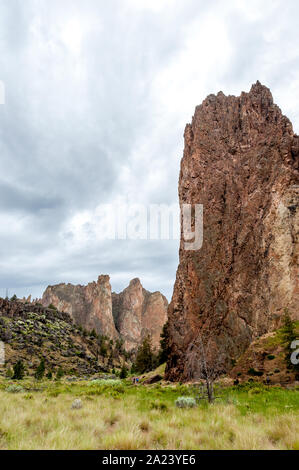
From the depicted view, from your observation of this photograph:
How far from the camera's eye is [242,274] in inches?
1521

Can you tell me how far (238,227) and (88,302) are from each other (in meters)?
158

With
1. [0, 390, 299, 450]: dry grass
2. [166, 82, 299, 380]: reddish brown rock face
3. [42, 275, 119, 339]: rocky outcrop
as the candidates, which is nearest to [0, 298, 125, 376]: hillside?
[166, 82, 299, 380]: reddish brown rock face

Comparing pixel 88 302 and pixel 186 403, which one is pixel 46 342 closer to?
pixel 186 403

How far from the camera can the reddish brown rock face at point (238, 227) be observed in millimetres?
35031

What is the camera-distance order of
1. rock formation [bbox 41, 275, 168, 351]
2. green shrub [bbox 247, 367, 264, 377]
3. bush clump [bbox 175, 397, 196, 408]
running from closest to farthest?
bush clump [bbox 175, 397, 196, 408] < green shrub [bbox 247, 367, 264, 377] < rock formation [bbox 41, 275, 168, 351]

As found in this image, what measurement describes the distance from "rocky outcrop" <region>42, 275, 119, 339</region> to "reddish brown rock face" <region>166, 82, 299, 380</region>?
142m

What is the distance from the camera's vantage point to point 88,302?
181m

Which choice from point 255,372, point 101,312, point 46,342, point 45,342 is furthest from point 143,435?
point 101,312

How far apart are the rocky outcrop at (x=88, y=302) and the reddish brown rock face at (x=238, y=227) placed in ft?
468

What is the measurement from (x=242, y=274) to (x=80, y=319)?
158m

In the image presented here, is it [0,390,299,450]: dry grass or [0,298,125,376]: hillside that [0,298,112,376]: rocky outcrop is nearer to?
[0,298,125,376]: hillside

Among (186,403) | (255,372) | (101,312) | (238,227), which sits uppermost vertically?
(238,227)

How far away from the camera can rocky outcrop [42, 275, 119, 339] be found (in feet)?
568
